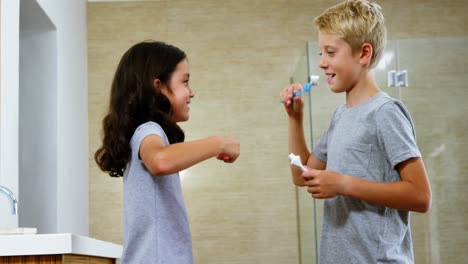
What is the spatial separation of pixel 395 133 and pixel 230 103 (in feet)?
8.20

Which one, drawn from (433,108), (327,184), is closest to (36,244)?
(327,184)

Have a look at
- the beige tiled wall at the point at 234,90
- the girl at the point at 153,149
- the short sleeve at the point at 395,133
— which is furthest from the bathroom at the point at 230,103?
the short sleeve at the point at 395,133

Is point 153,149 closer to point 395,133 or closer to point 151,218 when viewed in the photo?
point 151,218

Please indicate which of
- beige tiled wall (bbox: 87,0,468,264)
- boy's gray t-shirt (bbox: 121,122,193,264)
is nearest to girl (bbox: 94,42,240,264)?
boy's gray t-shirt (bbox: 121,122,193,264)

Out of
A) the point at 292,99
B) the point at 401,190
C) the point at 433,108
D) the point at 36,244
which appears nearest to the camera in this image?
the point at 401,190

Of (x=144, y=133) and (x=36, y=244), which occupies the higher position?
(x=144, y=133)

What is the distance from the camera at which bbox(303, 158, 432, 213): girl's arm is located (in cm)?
121

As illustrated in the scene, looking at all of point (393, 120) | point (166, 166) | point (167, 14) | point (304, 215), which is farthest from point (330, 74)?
point (167, 14)

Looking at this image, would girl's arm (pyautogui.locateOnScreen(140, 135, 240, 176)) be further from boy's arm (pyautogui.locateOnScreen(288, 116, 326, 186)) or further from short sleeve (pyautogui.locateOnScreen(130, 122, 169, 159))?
boy's arm (pyautogui.locateOnScreen(288, 116, 326, 186))

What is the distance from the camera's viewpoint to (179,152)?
4.02 ft

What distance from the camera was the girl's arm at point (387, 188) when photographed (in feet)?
3.97

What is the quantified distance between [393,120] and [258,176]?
2428mm

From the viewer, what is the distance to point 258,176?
366 centimetres

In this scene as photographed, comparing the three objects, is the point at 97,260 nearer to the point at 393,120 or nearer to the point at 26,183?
the point at 393,120
